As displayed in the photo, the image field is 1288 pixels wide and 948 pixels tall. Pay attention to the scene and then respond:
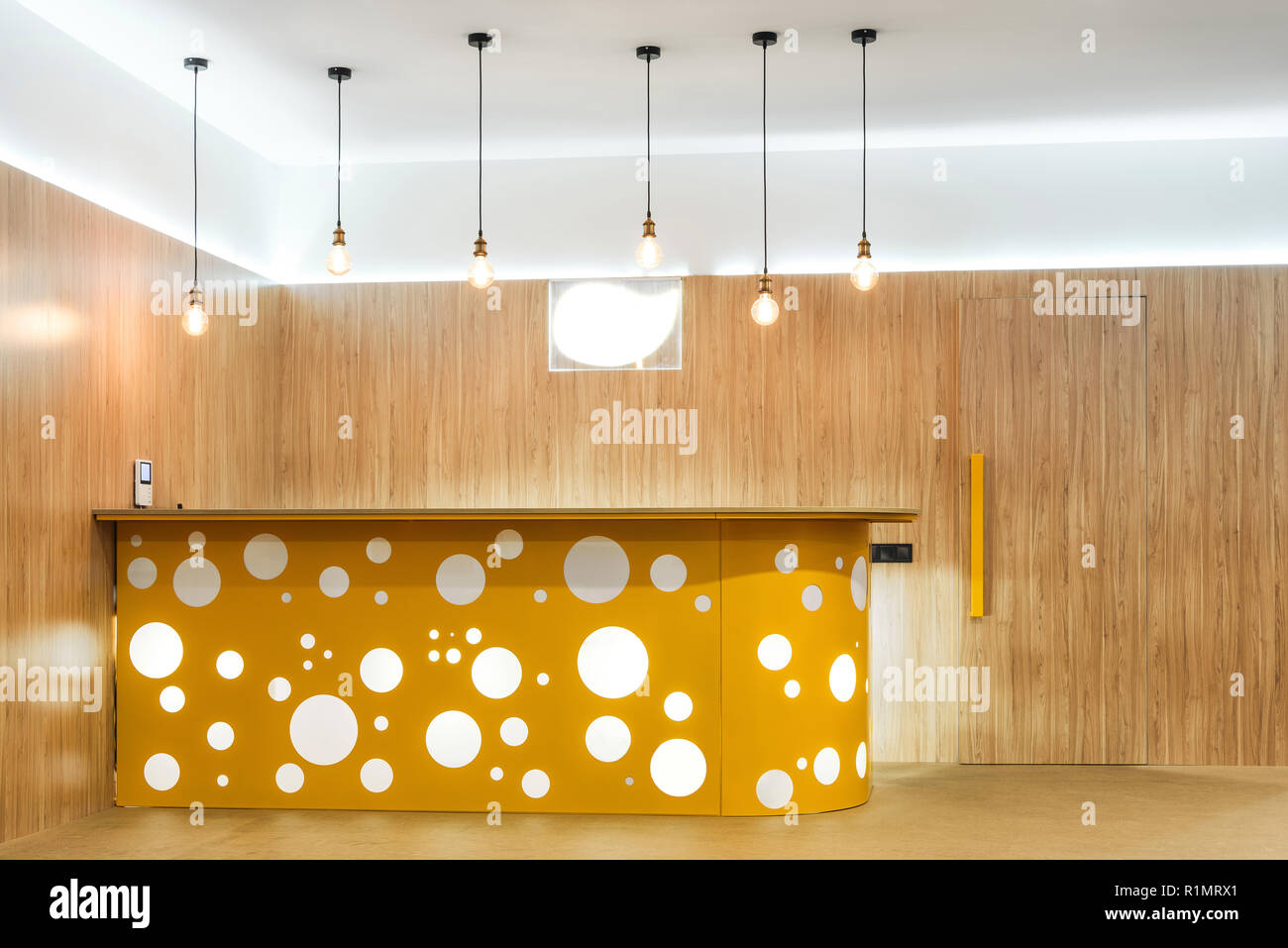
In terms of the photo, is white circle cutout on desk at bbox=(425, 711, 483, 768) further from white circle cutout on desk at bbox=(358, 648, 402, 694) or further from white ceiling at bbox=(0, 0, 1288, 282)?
white ceiling at bbox=(0, 0, 1288, 282)

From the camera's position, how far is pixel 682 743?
4191 millimetres

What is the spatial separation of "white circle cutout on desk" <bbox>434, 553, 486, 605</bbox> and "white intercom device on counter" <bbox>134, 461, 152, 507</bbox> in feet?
5.16

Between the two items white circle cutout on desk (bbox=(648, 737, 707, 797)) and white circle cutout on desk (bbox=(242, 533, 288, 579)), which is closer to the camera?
white circle cutout on desk (bbox=(648, 737, 707, 797))

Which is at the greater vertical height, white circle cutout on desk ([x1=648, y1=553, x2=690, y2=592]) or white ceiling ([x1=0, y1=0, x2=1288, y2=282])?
white ceiling ([x1=0, y1=0, x2=1288, y2=282])

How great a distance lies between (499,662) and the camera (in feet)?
14.0

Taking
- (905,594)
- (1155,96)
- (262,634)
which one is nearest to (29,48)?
(262,634)

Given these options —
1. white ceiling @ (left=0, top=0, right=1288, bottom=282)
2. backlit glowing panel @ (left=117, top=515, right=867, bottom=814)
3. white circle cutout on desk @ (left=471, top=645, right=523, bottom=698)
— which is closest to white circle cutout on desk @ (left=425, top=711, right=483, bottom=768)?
backlit glowing panel @ (left=117, top=515, right=867, bottom=814)

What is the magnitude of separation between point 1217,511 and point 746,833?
3410 millimetres

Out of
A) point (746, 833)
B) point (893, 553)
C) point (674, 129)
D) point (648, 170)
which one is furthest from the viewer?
point (648, 170)

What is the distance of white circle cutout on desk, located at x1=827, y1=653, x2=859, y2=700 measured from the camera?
427cm

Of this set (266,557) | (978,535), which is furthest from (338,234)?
(978,535)

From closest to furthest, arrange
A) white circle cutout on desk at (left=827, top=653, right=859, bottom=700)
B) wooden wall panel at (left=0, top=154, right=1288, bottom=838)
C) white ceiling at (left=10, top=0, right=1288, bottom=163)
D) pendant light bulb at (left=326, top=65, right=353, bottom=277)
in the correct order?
1. white circle cutout on desk at (left=827, top=653, right=859, bottom=700)
2. white ceiling at (left=10, top=0, right=1288, bottom=163)
3. pendant light bulb at (left=326, top=65, right=353, bottom=277)
4. wooden wall panel at (left=0, top=154, right=1288, bottom=838)

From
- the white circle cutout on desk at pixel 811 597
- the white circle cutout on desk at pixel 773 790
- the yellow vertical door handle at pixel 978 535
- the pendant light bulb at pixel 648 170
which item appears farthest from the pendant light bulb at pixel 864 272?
the white circle cutout on desk at pixel 773 790

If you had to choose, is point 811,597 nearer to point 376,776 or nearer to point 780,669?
point 780,669
